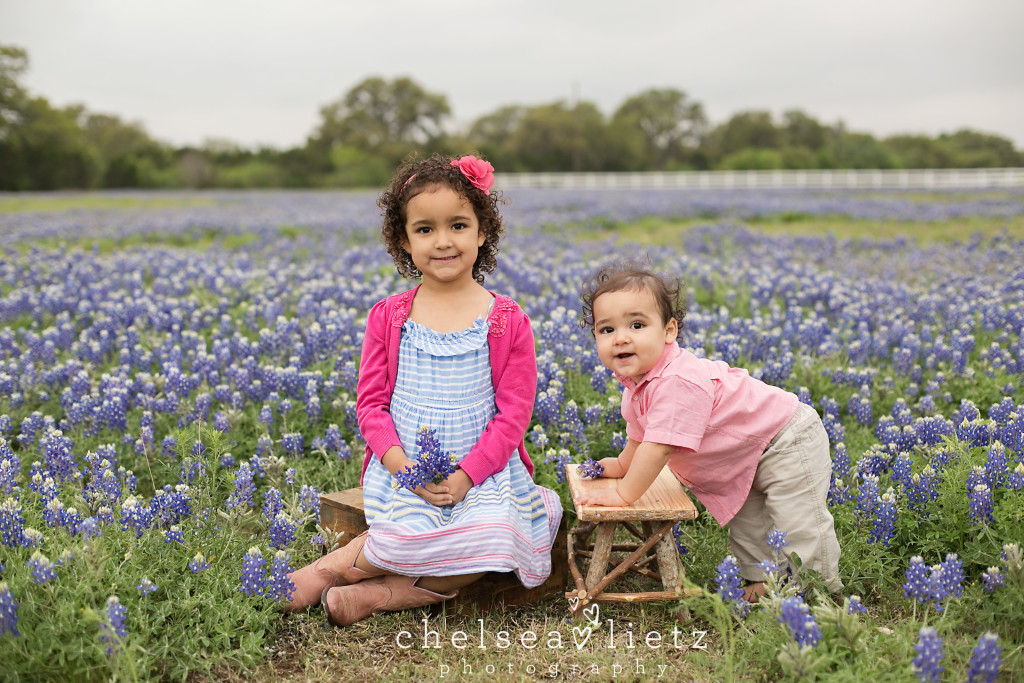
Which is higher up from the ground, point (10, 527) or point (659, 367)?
point (659, 367)

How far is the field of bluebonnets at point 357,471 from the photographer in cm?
283

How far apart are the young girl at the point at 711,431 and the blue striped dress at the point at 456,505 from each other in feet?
1.05

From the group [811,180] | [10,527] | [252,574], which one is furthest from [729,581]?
[811,180]

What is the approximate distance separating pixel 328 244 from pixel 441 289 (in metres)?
8.49

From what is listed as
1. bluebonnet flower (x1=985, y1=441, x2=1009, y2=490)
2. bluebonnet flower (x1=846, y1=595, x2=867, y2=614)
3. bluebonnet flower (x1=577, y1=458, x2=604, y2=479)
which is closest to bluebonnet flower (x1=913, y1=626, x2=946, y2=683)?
bluebonnet flower (x1=846, y1=595, x2=867, y2=614)

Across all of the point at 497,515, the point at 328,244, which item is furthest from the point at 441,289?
the point at 328,244

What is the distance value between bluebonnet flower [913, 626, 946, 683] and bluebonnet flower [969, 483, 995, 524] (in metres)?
1.01

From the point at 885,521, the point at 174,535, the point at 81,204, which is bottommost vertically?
the point at 885,521

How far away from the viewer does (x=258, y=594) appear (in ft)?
10.1

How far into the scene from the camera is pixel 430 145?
67.9 metres

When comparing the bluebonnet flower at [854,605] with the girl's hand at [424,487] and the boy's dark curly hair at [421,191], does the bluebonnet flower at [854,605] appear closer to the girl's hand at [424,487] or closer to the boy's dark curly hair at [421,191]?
the girl's hand at [424,487]

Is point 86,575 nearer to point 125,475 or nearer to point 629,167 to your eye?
point 125,475

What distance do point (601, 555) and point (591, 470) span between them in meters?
0.36

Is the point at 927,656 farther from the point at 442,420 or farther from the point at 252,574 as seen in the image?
the point at 252,574
